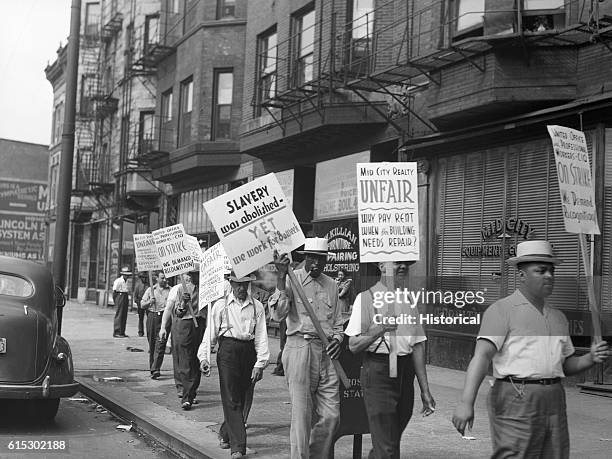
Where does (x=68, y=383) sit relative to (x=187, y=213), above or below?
below

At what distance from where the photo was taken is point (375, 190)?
660 centimetres

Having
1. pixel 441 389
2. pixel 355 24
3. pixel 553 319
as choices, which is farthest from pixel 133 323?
pixel 553 319

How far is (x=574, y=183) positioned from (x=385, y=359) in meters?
1.90

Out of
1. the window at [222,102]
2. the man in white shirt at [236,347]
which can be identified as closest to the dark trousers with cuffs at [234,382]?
the man in white shirt at [236,347]

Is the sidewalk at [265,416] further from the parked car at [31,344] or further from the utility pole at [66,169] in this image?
the utility pole at [66,169]

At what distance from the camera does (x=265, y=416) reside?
10641mm

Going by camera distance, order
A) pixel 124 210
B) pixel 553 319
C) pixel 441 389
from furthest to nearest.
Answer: pixel 124 210, pixel 441 389, pixel 553 319

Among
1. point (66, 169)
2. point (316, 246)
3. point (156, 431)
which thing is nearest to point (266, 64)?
point (66, 169)

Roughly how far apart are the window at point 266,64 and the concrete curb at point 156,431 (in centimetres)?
1170

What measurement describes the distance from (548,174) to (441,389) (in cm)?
392

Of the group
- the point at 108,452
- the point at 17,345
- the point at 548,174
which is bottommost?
the point at 108,452

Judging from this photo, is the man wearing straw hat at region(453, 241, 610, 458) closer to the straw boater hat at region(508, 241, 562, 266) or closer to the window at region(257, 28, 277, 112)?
the straw boater hat at region(508, 241, 562, 266)

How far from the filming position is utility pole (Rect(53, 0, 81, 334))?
1622 cm

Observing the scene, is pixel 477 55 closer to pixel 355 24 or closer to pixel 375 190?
pixel 355 24
